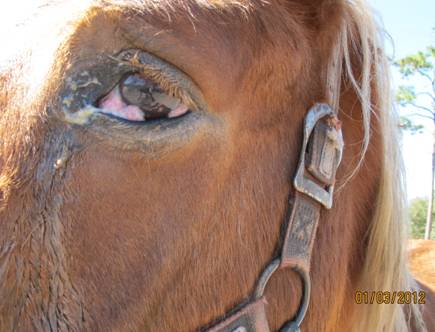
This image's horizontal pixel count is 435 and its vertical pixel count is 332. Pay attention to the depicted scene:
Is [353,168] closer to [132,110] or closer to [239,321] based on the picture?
[239,321]

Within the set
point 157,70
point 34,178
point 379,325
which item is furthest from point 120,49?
point 379,325

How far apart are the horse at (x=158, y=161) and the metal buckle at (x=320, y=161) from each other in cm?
3

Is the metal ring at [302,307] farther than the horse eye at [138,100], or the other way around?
the metal ring at [302,307]

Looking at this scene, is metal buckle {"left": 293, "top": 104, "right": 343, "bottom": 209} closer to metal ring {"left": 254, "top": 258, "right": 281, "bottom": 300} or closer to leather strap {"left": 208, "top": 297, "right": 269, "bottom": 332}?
metal ring {"left": 254, "top": 258, "right": 281, "bottom": 300}

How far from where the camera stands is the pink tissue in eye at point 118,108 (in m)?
1.31

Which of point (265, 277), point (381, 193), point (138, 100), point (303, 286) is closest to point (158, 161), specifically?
point (138, 100)

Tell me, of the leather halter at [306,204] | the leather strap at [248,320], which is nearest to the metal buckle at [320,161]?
the leather halter at [306,204]

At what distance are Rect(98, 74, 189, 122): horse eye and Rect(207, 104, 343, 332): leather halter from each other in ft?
1.60

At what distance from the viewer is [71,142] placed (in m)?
1.24

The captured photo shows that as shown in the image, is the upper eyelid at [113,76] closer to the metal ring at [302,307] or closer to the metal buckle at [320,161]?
the metal buckle at [320,161]

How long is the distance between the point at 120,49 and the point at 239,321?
0.89 meters

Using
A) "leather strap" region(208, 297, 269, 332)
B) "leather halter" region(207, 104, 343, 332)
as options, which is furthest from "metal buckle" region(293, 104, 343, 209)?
"leather strap" region(208, 297, 269, 332)

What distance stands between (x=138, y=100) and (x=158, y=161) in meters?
0.19

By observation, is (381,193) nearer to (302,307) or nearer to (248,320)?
(302,307)
